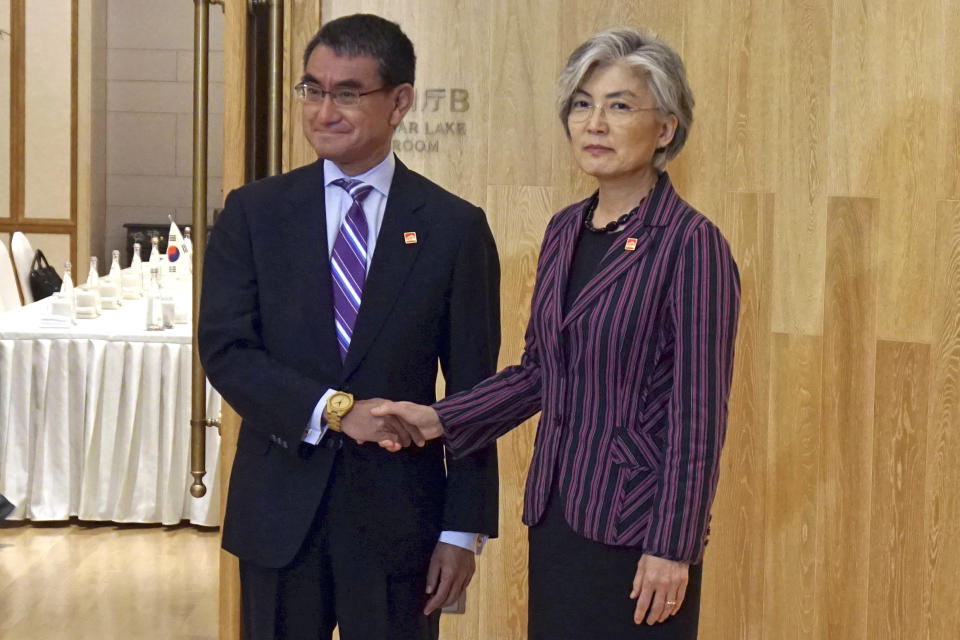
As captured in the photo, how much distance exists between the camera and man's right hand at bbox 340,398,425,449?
1821 millimetres

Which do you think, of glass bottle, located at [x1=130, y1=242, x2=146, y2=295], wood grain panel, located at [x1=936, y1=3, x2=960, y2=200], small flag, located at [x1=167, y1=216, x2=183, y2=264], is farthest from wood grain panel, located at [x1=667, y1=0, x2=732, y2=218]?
small flag, located at [x1=167, y1=216, x2=183, y2=264]

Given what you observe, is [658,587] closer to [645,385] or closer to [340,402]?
[645,385]

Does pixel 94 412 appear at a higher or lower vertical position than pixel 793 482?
lower

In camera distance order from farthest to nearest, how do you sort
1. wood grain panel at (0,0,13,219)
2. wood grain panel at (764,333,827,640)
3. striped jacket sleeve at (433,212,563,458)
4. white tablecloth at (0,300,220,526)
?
wood grain panel at (0,0,13,219), white tablecloth at (0,300,220,526), wood grain panel at (764,333,827,640), striped jacket sleeve at (433,212,563,458)

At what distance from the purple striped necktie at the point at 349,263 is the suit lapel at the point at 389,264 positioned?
0.03 m

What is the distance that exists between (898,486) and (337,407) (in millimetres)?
1792

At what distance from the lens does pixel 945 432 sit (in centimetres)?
298

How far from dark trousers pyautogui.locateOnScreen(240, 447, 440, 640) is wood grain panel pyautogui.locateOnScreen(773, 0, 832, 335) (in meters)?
1.57

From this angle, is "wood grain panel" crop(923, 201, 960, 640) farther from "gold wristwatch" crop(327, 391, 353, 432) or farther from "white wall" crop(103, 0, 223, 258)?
"white wall" crop(103, 0, 223, 258)

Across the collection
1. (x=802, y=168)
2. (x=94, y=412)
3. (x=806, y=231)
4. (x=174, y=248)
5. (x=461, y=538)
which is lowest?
(x=94, y=412)

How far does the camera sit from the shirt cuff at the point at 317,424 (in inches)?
72.0

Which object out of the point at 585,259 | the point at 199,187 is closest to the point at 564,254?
the point at 585,259

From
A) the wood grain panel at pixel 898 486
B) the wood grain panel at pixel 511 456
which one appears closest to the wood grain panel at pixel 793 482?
the wood grain panel at pixel 898 486

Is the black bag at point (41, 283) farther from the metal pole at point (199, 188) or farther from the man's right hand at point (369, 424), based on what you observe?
the man's right hand at point (369, 424)
